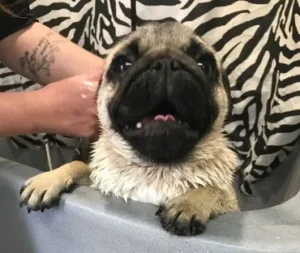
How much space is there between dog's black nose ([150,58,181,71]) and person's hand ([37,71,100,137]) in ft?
0.74

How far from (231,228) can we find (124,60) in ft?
1.03

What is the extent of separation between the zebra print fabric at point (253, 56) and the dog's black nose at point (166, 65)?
451mm

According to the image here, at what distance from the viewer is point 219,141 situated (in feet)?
2.80

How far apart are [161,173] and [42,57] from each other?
18.9 inches

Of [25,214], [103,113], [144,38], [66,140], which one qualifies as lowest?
[66,140]

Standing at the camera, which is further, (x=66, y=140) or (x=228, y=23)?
(x=66, y=140)

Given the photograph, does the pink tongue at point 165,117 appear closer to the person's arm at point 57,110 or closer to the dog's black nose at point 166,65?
the dog's black nose at point 166,65

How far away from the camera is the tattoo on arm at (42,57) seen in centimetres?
117

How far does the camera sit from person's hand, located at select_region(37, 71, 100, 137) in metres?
0.96

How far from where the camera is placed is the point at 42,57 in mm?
1176

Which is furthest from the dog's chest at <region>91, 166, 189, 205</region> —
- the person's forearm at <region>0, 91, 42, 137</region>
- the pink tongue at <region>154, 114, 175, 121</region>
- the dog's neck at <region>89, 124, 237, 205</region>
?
the person's forearm at <region>0, 91, 42, 137</region>

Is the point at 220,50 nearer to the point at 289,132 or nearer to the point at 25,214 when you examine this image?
the point at 289,132

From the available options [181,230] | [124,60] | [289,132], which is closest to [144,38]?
[124,60]

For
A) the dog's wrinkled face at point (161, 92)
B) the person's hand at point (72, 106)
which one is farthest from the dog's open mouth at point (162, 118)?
the person's hand at point (72, 106)
